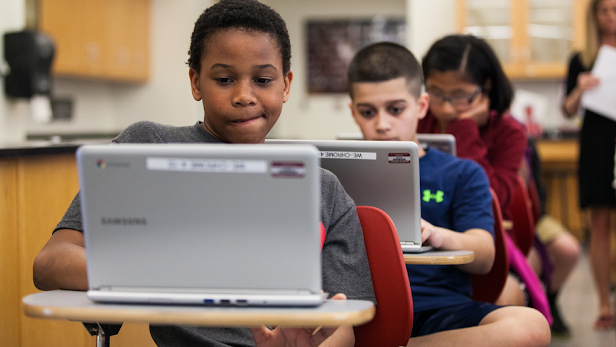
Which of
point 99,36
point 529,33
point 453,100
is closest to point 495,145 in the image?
point 453,100

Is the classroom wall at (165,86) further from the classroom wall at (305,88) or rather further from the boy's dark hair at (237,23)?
the boy's dark hair at (237,23)

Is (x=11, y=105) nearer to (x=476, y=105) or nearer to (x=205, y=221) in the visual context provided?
(x=476, y=105)

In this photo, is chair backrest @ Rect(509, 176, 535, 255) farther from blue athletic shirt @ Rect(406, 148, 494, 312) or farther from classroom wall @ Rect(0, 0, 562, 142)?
classroom wall @ Rect(0, 0, 562, 142)

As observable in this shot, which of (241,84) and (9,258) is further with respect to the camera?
(9,258)

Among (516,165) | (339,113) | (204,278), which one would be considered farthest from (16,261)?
(339,113)

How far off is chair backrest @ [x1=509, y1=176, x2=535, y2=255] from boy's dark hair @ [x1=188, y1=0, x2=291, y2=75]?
1.32m

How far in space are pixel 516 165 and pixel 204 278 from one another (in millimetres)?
1707

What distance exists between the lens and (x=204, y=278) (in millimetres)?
733

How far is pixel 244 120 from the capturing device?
1127 mm

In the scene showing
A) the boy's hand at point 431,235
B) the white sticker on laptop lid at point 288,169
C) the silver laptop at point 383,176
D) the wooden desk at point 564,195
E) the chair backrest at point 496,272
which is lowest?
the wooden desk at point 564,195

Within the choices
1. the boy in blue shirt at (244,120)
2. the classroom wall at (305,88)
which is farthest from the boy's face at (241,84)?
the classroom wall at (305,88)

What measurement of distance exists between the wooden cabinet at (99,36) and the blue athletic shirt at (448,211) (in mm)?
3881

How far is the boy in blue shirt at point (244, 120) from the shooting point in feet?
3.34

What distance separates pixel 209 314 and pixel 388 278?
45 cm
